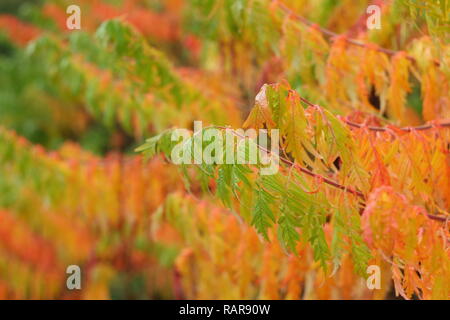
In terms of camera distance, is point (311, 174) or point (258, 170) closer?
point (258, 170)

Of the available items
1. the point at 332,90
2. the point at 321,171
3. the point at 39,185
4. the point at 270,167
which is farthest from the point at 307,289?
the point at 39,185

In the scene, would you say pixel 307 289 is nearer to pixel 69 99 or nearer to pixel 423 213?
pixel 423 213

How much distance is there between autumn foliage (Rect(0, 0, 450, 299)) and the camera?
Result: 85.0 inches

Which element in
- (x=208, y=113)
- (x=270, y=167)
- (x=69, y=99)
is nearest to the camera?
(x=270, y=167)

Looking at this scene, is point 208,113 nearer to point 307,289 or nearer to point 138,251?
point 307,289

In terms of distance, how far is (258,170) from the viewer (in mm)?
2090

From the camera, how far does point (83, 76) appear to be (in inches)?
195

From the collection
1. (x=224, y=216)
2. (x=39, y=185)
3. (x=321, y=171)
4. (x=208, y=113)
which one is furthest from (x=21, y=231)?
(x=321, y=171)

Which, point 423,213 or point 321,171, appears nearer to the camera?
point 423,213

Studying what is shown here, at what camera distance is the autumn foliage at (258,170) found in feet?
7.09

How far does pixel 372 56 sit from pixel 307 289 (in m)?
1.17

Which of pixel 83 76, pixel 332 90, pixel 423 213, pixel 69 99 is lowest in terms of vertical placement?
pixel 423 213
